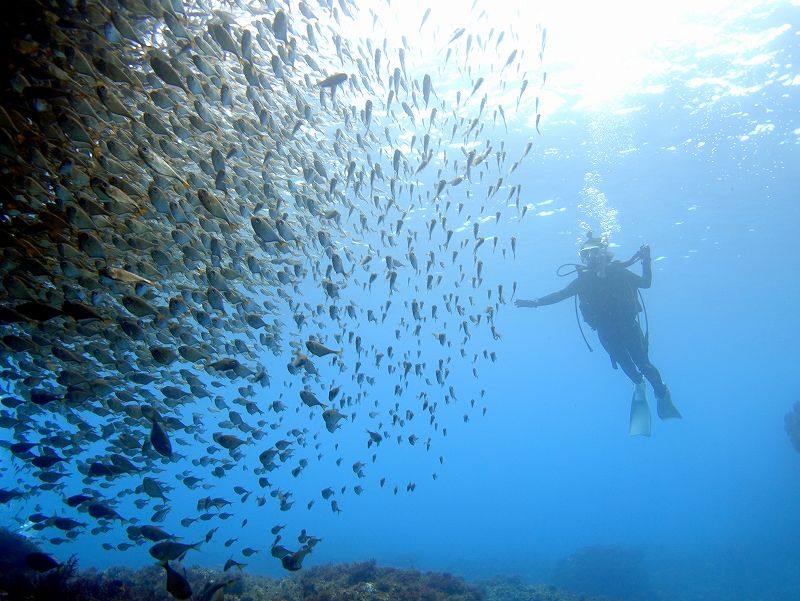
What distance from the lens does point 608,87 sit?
54.5ft

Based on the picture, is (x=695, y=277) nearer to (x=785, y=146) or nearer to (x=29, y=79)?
(x=785, y=146)

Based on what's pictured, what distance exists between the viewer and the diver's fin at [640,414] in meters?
14.5

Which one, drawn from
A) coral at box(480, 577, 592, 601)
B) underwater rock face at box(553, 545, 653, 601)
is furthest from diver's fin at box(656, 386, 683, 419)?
underwater rock face at box(553, 545, 653, 601)

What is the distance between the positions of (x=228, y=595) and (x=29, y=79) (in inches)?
403

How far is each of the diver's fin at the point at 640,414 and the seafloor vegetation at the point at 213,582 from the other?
24.2 feet

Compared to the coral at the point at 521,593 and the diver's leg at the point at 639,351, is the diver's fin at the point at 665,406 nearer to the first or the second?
the diver's leg at the point at 639,351

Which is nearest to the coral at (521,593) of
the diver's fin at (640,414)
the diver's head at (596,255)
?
the diver's fin at (640,414)

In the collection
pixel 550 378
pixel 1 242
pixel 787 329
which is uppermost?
pixel 550 378

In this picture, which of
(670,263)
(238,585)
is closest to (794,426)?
(670,263)

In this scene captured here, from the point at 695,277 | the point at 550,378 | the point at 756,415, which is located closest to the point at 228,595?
the point at 695,277

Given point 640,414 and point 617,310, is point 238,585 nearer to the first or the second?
point 617,310

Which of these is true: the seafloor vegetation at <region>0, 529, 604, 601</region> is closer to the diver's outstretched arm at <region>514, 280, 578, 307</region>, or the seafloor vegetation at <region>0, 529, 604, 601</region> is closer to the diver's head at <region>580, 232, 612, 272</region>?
the diver's outstretched arm at <region>514, 280, 578, 307</region>

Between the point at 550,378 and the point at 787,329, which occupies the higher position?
the point at 550,378

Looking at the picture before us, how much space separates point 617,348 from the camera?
14359mm
